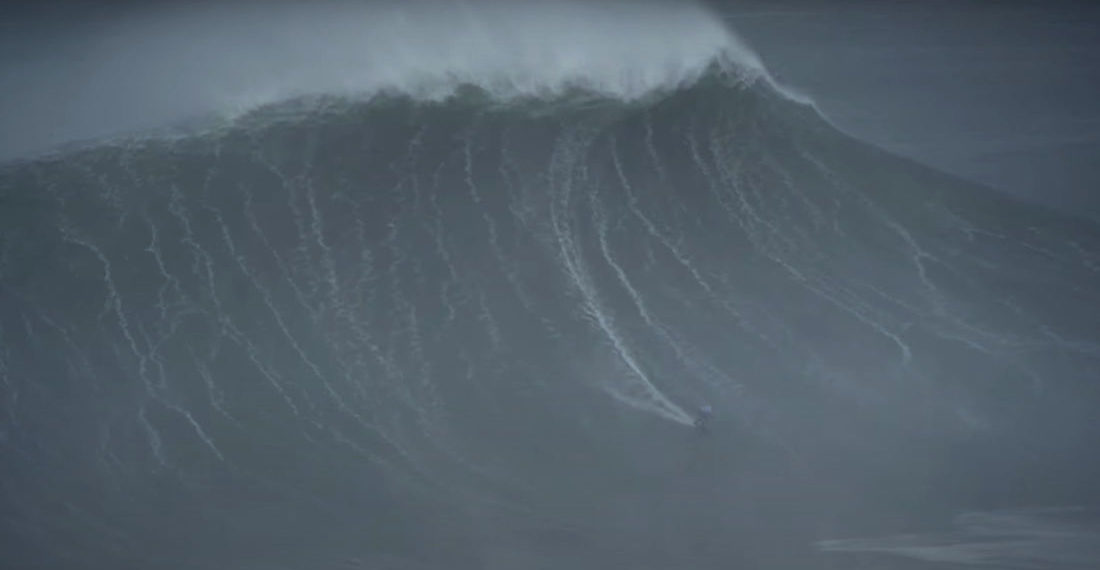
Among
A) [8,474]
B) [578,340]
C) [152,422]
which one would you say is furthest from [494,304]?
[8,474]

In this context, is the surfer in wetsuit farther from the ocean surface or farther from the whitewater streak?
the whitewater streak

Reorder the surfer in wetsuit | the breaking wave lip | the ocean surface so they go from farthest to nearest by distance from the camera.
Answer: the breaking wave lip
the surfer in wetsuit
the ocean surface

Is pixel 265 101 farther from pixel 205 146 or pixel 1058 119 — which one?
pixel 1058 119

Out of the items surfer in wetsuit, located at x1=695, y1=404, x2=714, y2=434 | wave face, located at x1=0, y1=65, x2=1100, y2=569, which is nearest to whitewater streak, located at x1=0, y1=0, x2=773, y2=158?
wave face, located at x1=0, y1=65, x2=1100, y2=569

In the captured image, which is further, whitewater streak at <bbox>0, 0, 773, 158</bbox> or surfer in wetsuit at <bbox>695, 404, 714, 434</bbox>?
whitewater streak at <bbox>0, 0, 773, 158</bbox>

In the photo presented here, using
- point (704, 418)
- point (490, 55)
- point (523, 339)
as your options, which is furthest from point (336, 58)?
point (704, 418)

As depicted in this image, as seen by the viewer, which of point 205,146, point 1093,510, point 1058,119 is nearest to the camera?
point 1093,510

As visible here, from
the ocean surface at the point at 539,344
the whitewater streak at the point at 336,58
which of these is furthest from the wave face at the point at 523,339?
the whitewater streak at the point at 336,58
